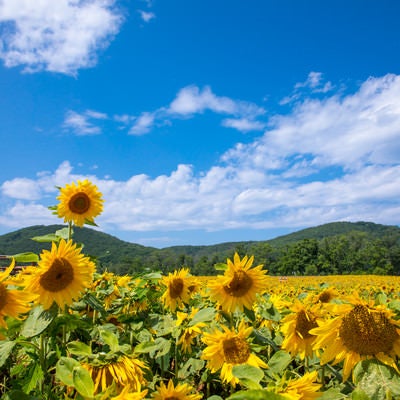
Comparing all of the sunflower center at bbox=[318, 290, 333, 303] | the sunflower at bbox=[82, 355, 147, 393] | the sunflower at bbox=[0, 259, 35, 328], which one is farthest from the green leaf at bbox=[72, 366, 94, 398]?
the sunflower center at bbox=[318, 290, 333, 303]

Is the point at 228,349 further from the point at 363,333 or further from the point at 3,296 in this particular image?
the point at 3,296

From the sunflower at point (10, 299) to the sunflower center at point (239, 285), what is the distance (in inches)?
58.1

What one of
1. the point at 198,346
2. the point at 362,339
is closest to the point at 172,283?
the point at 198,346

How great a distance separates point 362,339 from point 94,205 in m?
2.56

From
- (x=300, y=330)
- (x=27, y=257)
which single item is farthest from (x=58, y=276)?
(x=300, y=330)

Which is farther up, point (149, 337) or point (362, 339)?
point (362, 339)

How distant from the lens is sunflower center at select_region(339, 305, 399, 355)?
163 centimetres

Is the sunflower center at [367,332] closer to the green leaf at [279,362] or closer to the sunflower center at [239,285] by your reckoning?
the green leaf at [279,362]

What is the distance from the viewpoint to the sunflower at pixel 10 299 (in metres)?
1.82

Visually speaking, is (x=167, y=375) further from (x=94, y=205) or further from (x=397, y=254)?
(x=397, y=254)

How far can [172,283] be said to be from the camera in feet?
11.8

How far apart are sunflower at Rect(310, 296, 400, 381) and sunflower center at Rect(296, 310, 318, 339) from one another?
73cm

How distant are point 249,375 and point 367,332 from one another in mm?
678

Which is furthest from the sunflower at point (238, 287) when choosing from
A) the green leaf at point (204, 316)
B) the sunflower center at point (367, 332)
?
the sunflower center at point (367, 332)
